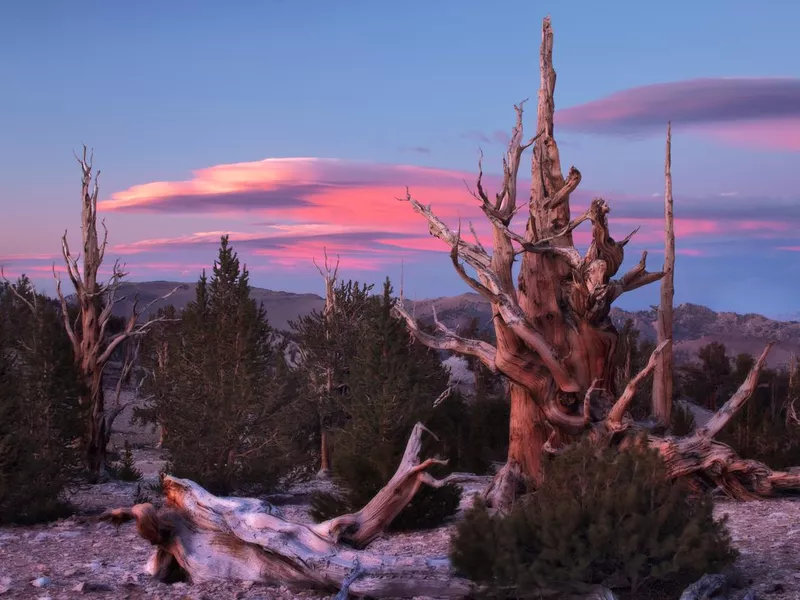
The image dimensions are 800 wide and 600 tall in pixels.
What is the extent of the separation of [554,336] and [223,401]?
6825 millimetres

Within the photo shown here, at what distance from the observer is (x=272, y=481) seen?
17375 mm

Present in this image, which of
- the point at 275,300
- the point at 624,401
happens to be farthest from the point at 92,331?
the point at 275,300

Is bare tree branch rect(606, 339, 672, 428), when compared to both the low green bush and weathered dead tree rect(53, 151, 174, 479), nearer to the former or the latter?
the low green bush

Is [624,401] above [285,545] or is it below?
above

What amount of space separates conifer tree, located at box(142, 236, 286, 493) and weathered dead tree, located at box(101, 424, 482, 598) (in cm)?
770

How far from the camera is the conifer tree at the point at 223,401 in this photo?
16.6 metres

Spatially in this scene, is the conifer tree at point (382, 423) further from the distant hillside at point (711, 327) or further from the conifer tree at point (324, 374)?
the distant hillside at point (711, 327)

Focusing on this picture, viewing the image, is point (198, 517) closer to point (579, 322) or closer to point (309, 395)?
point (579, 322)

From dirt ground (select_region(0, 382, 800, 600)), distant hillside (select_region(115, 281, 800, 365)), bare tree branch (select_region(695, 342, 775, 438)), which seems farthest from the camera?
distant hillside (select_region(115, 281, 800, 365))

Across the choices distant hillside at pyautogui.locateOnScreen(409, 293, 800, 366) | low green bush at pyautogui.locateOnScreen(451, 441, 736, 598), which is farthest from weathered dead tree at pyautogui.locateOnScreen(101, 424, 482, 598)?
distant hillside at pyautogui.locateOnScreen(409, 293, 800, 366)

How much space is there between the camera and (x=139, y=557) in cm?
1033

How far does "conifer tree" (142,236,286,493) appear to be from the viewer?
16.6 meters

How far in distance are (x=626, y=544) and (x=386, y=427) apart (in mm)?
8532

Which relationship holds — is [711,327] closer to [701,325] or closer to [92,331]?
[701,325]
